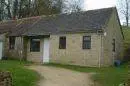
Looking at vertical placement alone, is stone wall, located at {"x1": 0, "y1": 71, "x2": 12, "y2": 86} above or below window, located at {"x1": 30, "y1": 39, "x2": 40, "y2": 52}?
below

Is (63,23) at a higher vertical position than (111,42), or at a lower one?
higher

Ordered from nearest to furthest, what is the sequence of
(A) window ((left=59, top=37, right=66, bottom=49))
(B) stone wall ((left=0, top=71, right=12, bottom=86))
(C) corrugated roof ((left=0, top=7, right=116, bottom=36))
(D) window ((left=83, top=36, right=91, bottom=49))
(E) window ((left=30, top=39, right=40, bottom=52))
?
(B) stone wall ((left=0, top=71, right=12, bottom=86)) < (D) window ((left=83, top=36, right=91, bottom=49)) < (C) corrugated roof ((left=0, top=7, right=116, bottom=36)) < (A) window ((left=59, top=37, right=66, bottom=49)) < (E) window ((left=30, top=39, right=40, bottom=52))

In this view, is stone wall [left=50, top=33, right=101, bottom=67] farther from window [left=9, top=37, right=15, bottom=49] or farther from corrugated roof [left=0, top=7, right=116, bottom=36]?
window [left=9, top=37, right=15, bottom=49]

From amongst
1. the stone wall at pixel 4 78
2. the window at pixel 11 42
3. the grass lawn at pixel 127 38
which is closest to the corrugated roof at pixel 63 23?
the window at pixel 11 42

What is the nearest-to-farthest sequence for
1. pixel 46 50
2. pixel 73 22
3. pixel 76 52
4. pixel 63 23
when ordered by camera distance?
pixel 76 52, pixel 73 22, pixel 63 23, pixel 46 50

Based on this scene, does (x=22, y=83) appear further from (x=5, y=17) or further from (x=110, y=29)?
(x=5, y=17)

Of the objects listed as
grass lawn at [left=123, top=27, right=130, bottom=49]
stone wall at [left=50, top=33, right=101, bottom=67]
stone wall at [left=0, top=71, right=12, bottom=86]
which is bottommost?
stone wall at [left=0, top=71, right=12, bottom=86]

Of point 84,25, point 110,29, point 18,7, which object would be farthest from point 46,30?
point 18,7

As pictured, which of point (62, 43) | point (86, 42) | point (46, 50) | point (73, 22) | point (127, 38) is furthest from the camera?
point (127, 38)

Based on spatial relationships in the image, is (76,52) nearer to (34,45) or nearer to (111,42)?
(111,42)

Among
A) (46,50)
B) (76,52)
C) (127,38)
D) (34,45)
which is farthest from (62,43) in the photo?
(127,38)

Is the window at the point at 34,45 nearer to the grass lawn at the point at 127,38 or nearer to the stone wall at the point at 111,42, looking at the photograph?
the stone wall at the point at 111,42

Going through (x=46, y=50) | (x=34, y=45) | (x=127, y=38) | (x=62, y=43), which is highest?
(x=127, y=38)


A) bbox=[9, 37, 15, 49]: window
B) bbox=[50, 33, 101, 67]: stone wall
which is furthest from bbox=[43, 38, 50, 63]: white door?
bbox=[9, 37, 15, 49]: window
